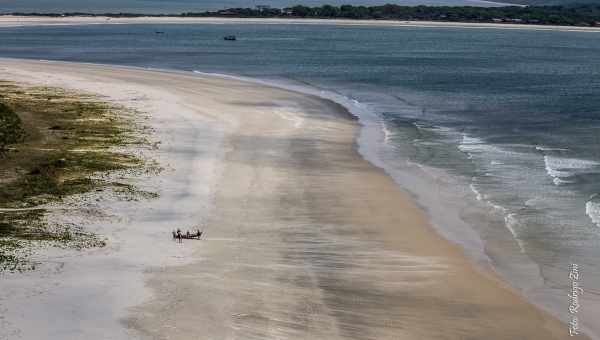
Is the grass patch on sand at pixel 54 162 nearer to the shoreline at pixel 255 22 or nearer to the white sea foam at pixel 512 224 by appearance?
the white sea foam at pixel 512 224

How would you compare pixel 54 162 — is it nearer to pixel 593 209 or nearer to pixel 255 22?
pixel 593 209

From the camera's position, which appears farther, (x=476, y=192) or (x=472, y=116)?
(x=472, y=116)

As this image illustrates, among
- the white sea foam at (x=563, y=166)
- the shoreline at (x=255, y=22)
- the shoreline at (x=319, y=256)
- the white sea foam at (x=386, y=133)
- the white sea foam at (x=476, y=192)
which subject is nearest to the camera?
the shoreline at (x=319, y=256)

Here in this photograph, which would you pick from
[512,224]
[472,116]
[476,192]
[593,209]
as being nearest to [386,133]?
[472,116]

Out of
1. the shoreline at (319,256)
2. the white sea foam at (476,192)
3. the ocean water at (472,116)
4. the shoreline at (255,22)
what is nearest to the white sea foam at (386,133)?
the ocean water at (472,116)

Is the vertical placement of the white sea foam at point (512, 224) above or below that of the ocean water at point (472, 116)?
above

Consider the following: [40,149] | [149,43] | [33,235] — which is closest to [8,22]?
[149,43]
